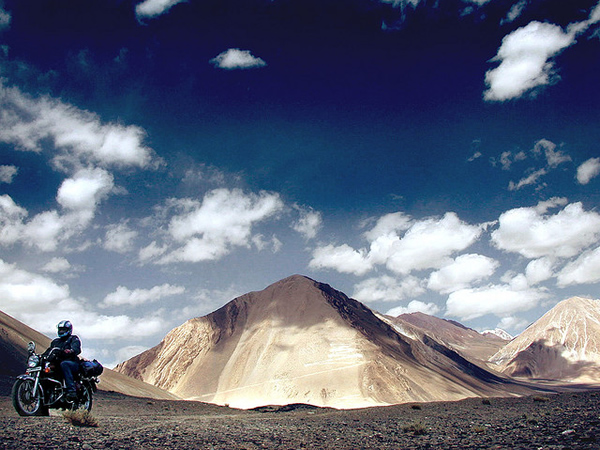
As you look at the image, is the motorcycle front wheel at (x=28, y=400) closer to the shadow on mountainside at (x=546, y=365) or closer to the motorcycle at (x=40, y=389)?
the motorcycle at (x=40, y=389)

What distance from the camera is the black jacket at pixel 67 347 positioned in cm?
962

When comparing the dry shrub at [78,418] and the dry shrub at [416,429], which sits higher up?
the dry shrub at [78,418]

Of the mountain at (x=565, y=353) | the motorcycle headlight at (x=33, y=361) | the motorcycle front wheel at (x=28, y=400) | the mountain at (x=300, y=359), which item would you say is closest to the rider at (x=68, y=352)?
the motorcycle headlight at (x=33, y=361)

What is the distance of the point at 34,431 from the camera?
7590 millimetres

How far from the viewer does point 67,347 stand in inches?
388

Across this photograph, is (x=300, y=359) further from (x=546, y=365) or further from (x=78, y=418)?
(x=546, y=365)

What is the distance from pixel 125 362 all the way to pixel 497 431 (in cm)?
12668

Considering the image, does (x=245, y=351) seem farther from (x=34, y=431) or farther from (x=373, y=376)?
(x=34, y=431)

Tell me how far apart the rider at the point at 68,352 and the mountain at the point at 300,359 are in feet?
227

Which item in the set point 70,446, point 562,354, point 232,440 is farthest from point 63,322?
point 562,354

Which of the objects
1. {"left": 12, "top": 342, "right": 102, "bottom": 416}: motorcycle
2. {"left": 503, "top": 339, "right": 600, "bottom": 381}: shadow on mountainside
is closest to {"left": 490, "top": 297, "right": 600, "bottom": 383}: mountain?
{"left": 503, "top": 339, "right": 600, "bottom": 381}: shadow on mountainside

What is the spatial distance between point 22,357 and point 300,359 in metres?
58.0

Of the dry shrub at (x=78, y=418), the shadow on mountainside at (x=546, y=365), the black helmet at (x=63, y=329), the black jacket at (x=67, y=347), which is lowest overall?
the shadow on mountainside at (x=546, y=365)

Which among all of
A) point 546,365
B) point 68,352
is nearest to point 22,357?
point 68,352
